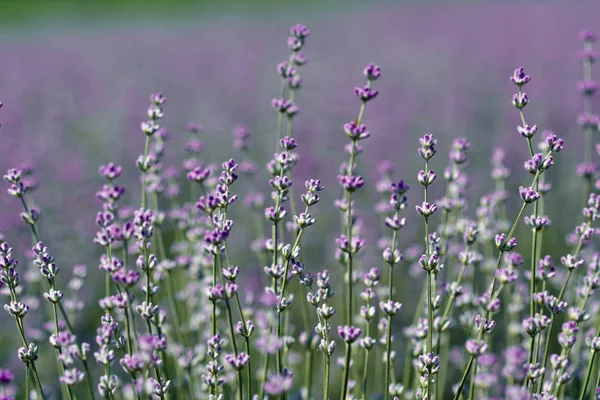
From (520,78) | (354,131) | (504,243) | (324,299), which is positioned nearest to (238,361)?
(324,299)

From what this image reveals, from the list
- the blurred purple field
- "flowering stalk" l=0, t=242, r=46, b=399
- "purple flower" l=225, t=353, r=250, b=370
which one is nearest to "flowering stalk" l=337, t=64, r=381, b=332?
"purple flower" l=225, t=353, r=250, b=370

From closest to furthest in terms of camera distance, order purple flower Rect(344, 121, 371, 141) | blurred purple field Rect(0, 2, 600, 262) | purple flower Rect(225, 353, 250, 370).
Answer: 1. purple flower Rect(225, 353, 250, 370)
2. purple flower Rect(344, 121, 371, 141)
3. blurred purple field Rect(0, 2, 600, 262)

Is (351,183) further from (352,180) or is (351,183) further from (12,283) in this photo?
(12,283)

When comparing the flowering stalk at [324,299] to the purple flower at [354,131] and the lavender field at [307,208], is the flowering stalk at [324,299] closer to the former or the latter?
the lavender field at [307,208]

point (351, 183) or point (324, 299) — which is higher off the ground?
point (351, 183)

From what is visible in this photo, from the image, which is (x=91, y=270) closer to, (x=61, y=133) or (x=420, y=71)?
(x=61, y=133)

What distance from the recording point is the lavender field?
5.87 ft

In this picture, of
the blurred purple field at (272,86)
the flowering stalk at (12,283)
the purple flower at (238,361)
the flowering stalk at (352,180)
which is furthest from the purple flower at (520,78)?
the blurred purple field at (272,86)

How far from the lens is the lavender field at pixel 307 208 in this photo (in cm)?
179

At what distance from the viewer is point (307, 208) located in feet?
5.86

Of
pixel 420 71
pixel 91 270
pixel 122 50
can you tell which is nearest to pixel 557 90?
pixel 420 71

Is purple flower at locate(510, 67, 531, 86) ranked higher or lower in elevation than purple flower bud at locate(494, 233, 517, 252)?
higher

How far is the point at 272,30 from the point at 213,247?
10668 millimetres

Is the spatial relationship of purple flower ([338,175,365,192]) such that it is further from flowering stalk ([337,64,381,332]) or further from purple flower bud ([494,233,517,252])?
purple flower bud ([494,233,517,252])
